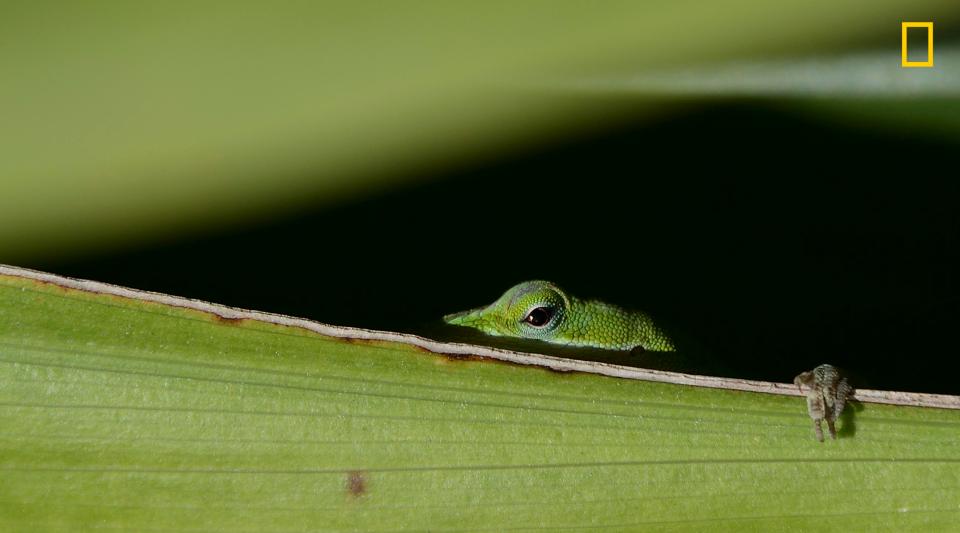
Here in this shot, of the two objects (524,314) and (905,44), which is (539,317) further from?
(905,44)

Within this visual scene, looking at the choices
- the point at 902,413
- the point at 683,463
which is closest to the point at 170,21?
the point at 683,463

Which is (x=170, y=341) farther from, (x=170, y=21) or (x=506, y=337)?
(x=506, y=337)

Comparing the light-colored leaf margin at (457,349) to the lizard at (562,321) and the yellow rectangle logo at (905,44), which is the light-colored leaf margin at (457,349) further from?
the lizard at (562,321)

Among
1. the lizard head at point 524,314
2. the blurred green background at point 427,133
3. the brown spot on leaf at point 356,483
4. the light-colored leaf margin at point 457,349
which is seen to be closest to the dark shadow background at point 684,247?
the blurred green background at point 427,133

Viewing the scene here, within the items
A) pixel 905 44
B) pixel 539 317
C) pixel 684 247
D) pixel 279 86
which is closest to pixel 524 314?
pixel 539 317

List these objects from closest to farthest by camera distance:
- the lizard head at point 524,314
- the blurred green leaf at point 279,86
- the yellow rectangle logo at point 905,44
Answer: the blurred green leaf at point 279,86
the yellow rectangle logo at point 905,44
the lizard head at point 524,314

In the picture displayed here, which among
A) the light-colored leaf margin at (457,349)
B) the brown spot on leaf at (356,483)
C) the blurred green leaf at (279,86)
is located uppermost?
the blurred green leaf at (279,86)
